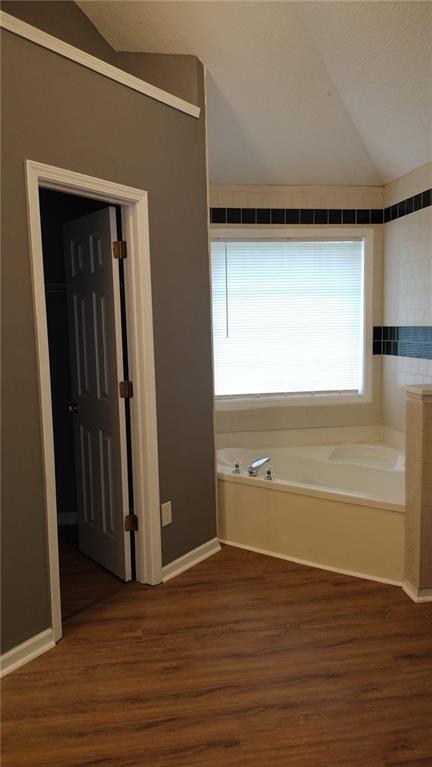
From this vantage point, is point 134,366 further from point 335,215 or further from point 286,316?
point 335,215

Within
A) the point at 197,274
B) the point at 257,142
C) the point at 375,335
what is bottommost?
the point at 375,335

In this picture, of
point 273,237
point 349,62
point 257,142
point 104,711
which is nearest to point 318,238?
point 273,237

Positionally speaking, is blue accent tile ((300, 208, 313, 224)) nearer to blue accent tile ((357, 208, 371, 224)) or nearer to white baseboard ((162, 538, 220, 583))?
blue accent tile ((357, 208, 371, 224))

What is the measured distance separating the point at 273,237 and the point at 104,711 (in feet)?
10.6

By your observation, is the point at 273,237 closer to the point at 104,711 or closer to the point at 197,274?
the point at 197,274

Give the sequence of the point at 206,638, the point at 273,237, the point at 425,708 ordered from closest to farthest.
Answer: the point at 425,708, the point at 206,638, the point at 273,237

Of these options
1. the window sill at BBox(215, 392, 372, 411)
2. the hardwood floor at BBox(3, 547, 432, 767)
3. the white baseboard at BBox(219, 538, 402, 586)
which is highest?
the window sill at BBox(215, 392, 372, 411)

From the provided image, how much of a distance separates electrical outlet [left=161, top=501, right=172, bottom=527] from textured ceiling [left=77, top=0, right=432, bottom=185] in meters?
2.40

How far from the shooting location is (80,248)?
2957mm

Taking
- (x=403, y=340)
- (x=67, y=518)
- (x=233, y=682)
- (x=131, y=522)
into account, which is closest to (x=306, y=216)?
(x=403, y=340)

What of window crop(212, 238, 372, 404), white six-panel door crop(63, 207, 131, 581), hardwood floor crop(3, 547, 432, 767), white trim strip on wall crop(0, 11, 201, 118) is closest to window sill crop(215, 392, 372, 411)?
window crop(212, 238, 372, 404)

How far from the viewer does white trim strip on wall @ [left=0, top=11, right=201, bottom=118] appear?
6.42ft

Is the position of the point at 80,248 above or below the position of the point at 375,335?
above

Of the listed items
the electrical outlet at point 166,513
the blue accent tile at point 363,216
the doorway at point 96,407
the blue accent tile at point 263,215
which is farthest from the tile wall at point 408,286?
the doorway at point 96,407
